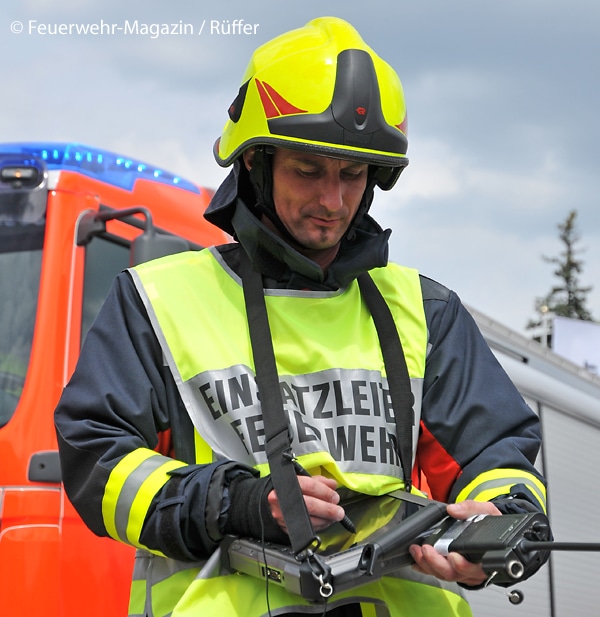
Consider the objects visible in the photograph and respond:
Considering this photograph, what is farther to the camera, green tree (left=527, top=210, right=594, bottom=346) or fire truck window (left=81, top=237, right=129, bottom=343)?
green tree (left=527, top=210, right=594, bottom=346)

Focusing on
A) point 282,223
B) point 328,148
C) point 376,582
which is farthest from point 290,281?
point 376,582

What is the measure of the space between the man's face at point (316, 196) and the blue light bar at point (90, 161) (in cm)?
177

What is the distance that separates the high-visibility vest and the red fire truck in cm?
127

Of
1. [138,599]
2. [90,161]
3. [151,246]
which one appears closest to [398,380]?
[138,599]

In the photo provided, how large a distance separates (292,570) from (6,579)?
5.68 ft

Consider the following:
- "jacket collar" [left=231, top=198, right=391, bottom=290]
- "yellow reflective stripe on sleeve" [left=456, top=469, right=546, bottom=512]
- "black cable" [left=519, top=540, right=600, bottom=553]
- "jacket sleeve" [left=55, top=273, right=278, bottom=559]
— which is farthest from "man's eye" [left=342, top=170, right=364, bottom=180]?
"black cable" [left=519, top=540, right=600, bottom=553]

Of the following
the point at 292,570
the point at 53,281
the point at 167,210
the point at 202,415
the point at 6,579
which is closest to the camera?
the point at 292,570

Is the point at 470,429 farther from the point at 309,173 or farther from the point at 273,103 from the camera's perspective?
the point at 273,103

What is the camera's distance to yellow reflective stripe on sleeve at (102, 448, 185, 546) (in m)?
2.24

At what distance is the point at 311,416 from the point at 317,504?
0.29m

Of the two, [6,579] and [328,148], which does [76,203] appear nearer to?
[6,579]

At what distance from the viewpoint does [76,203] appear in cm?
410

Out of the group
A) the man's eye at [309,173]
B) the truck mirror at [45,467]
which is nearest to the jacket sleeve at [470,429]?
the man's eye at [309,173]

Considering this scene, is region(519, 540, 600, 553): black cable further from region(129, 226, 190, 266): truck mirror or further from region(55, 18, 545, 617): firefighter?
region(129, 226, 190, 266): truck mirror
